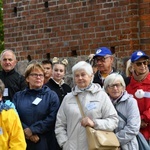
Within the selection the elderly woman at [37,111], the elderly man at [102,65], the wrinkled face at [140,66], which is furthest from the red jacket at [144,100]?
the elderly woman at [37,111]

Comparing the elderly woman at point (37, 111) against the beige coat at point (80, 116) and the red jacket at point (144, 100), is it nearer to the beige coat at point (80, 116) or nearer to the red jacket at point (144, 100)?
the beige coat at point (80, 116)

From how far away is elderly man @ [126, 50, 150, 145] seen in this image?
22.8 feet

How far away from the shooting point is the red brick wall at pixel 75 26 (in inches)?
361

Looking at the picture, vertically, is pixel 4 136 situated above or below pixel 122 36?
below

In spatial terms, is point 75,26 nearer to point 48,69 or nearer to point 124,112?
point 48,69

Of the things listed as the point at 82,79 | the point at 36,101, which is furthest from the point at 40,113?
the point at 82,79

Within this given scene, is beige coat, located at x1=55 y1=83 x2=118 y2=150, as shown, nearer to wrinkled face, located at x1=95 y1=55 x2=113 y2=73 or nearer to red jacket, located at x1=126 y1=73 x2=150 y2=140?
red jacket, located at x1=126 y1=73 x2=150 y2=140

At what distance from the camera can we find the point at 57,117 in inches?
262

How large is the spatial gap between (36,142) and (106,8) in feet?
11.0

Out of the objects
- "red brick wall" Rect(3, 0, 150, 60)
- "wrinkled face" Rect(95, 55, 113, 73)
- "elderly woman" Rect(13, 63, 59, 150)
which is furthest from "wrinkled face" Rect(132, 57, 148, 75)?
"red brick wall" Rect(3, 0, 150, 60)

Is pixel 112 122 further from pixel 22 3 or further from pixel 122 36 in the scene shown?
pixel 22 3

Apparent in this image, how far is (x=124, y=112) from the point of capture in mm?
6703

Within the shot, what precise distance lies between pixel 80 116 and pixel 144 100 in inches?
36.8

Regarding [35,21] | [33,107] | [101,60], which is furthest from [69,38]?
[33,107]
